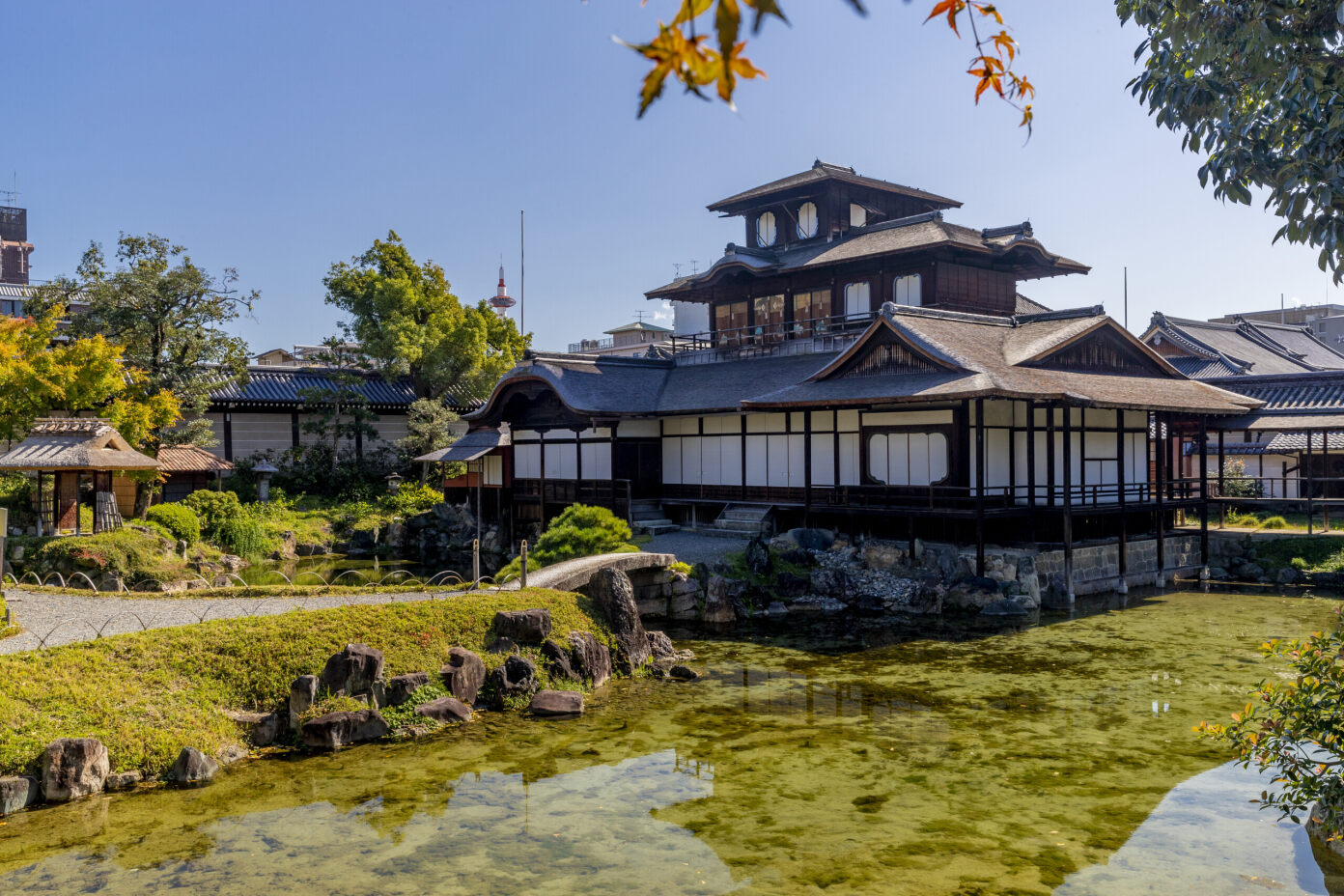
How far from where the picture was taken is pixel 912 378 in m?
23.8

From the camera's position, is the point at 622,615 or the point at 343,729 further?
the point at 622,615

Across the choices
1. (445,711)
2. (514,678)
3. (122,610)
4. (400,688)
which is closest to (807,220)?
(514,678)

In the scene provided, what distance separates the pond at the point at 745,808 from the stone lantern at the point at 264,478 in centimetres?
2436

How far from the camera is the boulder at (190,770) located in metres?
10.4

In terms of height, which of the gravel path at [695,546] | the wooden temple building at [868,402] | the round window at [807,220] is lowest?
the gravel path at [695,546]

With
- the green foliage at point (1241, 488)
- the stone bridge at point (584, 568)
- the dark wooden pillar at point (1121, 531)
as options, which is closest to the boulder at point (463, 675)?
the stone bridge at point (584, 568)

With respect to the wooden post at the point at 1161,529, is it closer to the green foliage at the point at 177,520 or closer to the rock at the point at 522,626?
the rock at the point at 522,626

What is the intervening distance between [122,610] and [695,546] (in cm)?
1352

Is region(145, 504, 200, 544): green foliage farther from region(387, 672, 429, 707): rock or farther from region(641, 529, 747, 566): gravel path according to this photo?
region(387, 672, 429, 707): rock

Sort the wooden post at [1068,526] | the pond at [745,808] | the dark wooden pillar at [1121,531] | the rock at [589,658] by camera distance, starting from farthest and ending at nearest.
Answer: the dark wooden pillar at [1121,531] → the wooden post at [1068,526] → the rock at [589,658] → the pond at [745,808]

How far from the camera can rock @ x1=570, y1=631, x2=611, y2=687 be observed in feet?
48.5

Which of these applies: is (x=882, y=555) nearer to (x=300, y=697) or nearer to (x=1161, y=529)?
(x=1161, y=529)

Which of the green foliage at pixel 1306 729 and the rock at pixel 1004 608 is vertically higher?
the green foliage at pixel 1306 729

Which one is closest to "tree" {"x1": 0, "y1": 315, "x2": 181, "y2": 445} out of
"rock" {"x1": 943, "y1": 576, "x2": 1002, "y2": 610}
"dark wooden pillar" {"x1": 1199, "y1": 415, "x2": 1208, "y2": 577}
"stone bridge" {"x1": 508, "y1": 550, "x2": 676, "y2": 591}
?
"stone bridge" {"x1": 508, "y1": 550, "x2": 676, "y2": 591}
